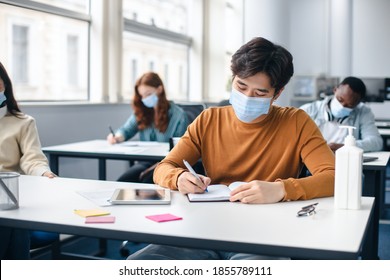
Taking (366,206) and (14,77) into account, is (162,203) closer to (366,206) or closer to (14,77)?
(366,206)

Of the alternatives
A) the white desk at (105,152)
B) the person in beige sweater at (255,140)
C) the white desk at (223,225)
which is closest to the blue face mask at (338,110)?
the white desk at (105,152)

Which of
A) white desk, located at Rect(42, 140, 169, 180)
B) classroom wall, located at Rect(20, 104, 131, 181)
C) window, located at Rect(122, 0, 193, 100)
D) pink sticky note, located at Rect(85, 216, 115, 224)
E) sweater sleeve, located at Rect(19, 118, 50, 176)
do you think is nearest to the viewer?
pink sticky note, located at Rect(85, 216, 115, 224)

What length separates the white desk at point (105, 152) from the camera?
2910mm

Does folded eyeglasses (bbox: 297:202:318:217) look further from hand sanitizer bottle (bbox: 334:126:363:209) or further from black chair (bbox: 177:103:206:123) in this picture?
black chair (bbox: 177:103:206:123)

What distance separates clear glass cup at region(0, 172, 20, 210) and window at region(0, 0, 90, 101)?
195cm

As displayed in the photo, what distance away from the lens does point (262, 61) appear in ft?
5.62

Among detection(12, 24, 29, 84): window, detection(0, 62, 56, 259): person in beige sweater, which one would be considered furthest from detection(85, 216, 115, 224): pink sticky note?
detection(12, 24, 29, 84): window

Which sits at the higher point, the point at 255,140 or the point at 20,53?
the point at 20,53

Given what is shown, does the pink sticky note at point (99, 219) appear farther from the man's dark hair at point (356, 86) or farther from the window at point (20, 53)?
the man's dark hair at point (356, 86)

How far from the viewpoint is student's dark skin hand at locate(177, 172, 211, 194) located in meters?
1.61

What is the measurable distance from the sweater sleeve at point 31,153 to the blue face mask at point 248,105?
34.9 inches

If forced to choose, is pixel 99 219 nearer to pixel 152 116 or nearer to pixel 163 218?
pixel 163 218

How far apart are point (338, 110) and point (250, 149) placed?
1792 millimetres

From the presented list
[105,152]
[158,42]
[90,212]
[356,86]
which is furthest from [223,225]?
[158,42]
